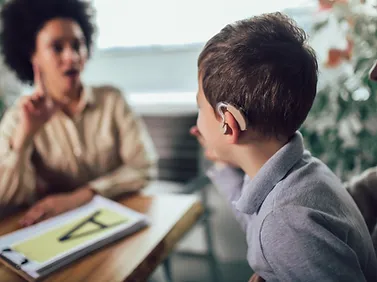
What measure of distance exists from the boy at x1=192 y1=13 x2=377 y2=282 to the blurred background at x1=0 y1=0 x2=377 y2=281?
79 cm

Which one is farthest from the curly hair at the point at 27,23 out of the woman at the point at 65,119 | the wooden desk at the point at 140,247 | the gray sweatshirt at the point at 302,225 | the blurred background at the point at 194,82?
the gray sweatshirt at the point at 302,225

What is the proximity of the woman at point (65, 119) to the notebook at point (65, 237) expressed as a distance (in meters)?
0.17

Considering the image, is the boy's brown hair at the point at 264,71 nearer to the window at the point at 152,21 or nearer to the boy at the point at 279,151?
the boy at the point at 279,151

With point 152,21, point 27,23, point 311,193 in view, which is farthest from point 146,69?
point 311,193

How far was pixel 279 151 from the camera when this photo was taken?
0.69m

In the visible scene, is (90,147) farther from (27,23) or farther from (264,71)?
(264,71)

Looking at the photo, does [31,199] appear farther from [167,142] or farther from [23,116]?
[167,142]

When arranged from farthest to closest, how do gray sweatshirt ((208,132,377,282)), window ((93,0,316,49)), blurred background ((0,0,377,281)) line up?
window ((93,0,316,49)), blurred background ((0,0,377,281)), gray sweatshirt ((208,132,377,282))

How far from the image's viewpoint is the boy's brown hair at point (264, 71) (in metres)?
0.64

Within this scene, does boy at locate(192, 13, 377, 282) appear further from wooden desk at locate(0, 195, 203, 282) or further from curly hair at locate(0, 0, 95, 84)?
curly hair at locate(0, 0, 95, 84)

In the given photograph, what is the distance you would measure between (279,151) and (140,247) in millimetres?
385

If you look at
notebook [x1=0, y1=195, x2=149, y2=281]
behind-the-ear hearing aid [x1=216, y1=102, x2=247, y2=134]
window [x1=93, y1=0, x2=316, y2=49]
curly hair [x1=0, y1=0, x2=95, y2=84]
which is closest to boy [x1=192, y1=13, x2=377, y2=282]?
behind-the-ear hearing aid [x1=216, y1=102, x2=247, y2=134]

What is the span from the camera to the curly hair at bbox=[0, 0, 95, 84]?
4.21 feet

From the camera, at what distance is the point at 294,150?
0.70 m
